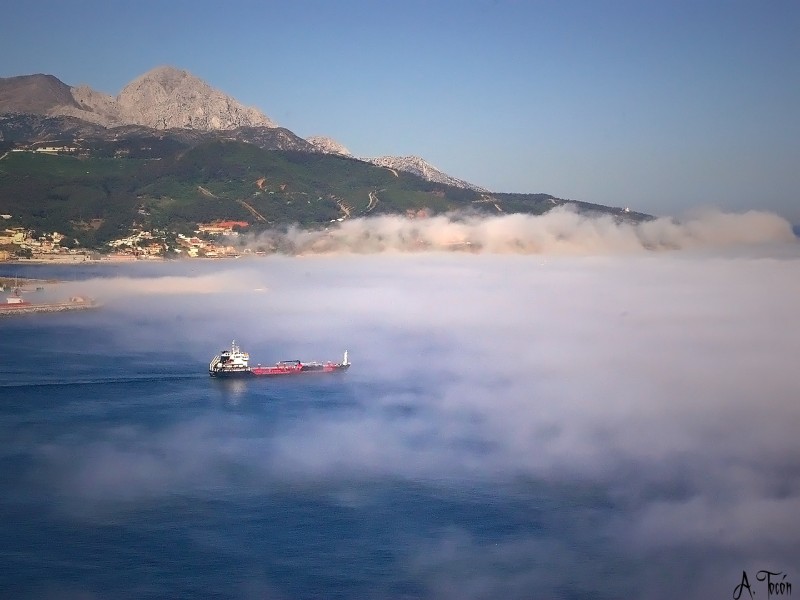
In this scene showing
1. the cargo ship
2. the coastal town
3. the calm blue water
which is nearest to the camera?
the calm blue water

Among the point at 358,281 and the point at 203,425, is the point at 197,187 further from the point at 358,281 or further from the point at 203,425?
the point at 203,425

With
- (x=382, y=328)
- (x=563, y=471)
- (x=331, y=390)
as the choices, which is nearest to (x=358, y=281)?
(x=382, y=328)

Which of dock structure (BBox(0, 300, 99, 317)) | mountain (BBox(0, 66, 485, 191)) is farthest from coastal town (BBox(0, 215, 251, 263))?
mountain (BBox(0, 66, 485, 191))

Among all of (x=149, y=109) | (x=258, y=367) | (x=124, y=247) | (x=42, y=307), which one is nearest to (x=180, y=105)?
(x=149, y=109)

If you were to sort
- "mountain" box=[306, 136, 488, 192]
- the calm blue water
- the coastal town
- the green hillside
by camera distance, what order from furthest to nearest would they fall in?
"mountain" box=[306, 136, 488, 192]
the green hillside
the coastal town
the calm blue water

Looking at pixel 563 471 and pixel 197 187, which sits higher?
pixel 197 187

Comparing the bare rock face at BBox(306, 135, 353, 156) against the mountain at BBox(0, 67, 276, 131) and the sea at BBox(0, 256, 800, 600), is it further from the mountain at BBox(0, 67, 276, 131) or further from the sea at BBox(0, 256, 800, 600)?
the sea at BBox(0, 256, 800, 600)

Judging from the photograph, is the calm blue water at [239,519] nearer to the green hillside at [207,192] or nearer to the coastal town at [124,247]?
the coastal town at [124,247]

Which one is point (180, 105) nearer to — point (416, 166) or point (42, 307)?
point (416, 166)

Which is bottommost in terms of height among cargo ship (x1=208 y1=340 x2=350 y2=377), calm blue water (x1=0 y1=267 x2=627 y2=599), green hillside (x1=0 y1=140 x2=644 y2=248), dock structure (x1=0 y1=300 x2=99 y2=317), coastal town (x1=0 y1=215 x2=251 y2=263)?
calm blue water (x1=0 y1=267 x2=627 y2=599)
